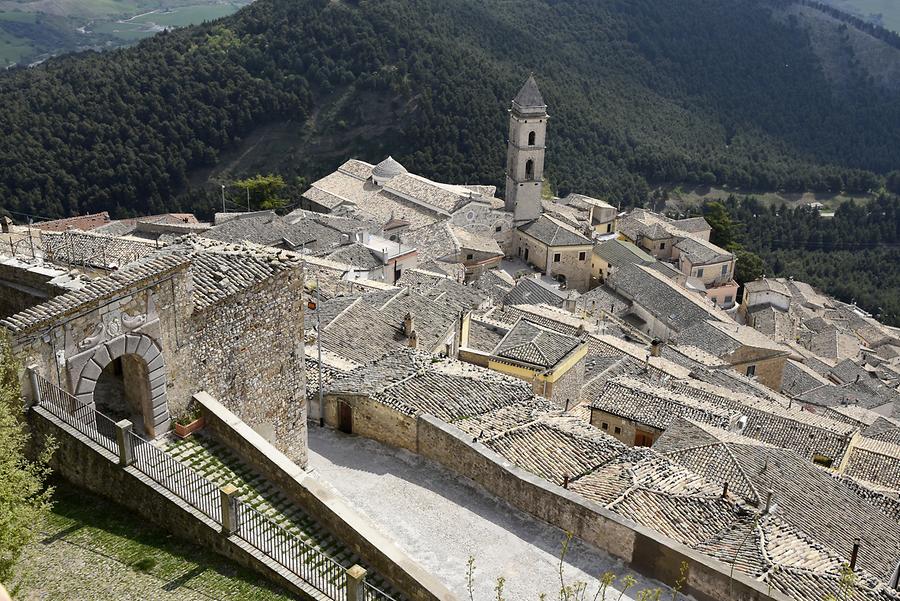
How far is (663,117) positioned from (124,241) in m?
83.7

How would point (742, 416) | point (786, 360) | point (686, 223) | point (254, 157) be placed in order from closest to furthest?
point (742, 416) < point (786, 360) < point (686, 223) < point (254, 157)

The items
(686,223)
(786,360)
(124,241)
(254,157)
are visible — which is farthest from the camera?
(254,157)

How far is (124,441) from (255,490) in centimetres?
192

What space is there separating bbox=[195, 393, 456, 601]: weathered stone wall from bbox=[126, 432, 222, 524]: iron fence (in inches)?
37.6

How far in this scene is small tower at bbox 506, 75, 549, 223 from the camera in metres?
49.9

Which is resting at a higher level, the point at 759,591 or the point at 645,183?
the point at 759,591

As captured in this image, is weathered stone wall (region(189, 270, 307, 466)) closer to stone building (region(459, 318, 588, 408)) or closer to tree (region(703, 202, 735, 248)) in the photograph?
stone building (region(459, 318, 588, 408))

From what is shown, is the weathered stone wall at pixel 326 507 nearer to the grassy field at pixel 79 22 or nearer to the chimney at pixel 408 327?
the chimney at pixel 408 327

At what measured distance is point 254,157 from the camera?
236ft

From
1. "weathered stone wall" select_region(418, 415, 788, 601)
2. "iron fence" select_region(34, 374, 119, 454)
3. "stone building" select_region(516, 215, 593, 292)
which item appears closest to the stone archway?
"iron fence" select_region(34, 374, 119, 454)

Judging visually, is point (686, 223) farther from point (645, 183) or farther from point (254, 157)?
point (254, 157)

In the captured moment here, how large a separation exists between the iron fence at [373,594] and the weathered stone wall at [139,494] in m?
0.64

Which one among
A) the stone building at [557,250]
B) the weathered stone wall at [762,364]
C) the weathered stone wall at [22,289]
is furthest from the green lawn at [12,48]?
the weathered stone wall at [22,289]

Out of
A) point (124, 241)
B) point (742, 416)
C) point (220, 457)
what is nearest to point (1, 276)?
point (220, 457)
